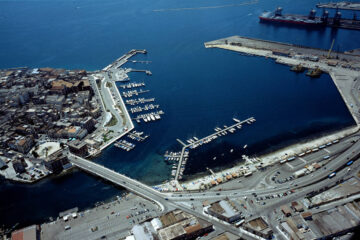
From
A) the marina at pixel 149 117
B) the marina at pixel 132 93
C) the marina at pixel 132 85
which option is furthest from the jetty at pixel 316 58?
the marina at pixel 149 117

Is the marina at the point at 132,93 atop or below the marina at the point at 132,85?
below

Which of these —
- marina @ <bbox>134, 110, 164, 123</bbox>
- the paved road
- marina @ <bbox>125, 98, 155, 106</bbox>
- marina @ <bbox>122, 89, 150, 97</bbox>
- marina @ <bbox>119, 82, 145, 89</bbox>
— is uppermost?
marina @ <bbox>119, 82, 145, 89</bbox>

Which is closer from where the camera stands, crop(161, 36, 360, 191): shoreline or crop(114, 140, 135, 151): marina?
crop(161, 36, 360, 191): shoreline

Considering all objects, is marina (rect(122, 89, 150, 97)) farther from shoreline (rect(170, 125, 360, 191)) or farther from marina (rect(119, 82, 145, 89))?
shoreline (rect(170, 125, 360, 191))

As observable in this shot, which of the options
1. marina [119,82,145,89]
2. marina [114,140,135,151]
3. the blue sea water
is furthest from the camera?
marina [119,82,145,89]

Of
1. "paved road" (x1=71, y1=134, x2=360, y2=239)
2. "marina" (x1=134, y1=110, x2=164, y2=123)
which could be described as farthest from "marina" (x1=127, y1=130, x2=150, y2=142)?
"paved road" (x1=71, y1=134, x2=360, y2=239)

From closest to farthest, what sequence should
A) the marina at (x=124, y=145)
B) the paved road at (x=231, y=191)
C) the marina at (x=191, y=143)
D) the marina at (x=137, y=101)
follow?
the paved road at (x=231, y=191) < the marina at (x=191, y=143) < the marina at (x=124, y=145) < the marina at (x=137, y=101)

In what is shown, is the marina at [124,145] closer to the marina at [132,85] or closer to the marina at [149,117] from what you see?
the marina at [149,117]

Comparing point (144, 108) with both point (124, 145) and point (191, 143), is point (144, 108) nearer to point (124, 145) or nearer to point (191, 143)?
point (124, 145)

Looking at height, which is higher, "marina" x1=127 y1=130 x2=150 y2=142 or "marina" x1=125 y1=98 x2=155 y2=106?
"marina" x1=125 y1=98 x2=155 y2=106

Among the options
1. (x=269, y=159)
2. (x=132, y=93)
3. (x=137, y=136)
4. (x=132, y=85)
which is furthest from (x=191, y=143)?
(x=132, y=85)
